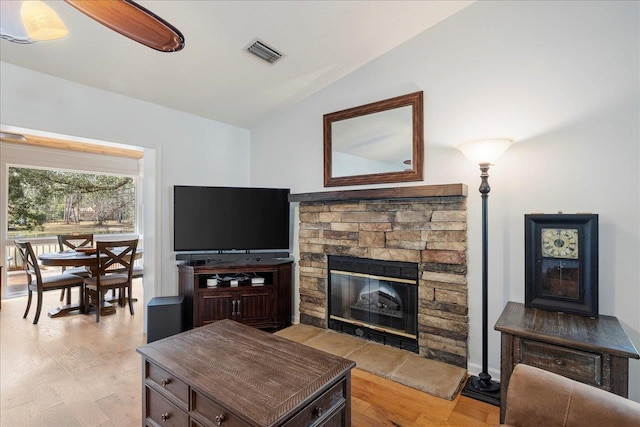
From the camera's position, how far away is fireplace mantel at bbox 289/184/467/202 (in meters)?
2.46

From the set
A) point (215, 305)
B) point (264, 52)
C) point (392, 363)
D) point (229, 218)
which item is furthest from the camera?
point (229, 218)

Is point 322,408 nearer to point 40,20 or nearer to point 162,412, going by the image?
point 162,412

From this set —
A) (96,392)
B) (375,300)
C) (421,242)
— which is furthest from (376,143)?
(96,392)

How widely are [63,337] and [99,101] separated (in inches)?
96.9

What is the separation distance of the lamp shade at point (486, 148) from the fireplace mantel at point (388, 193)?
264 millimetres

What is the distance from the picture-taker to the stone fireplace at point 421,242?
101 inches

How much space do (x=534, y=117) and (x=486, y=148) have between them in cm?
49

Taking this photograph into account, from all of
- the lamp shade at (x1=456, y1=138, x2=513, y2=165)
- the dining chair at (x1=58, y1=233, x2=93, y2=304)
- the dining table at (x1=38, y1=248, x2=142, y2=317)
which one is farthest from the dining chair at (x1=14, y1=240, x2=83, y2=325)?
the lamp shade at (x1=456, y1=138, x2=513, y2=165)

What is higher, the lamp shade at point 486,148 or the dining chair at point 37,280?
the lamp shade at point 486,148

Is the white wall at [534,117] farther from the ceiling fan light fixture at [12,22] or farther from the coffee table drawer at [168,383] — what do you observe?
the ceiling fan light fixture at [12,22]

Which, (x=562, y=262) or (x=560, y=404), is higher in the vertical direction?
(x=562, y=262)

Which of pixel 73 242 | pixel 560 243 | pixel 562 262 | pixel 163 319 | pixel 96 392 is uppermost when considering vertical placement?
pixel 560 243

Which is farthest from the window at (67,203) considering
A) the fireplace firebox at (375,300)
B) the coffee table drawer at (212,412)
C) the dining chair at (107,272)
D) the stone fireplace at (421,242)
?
the coffee table drawer at (212,412)

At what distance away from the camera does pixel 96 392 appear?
2.25 meters
